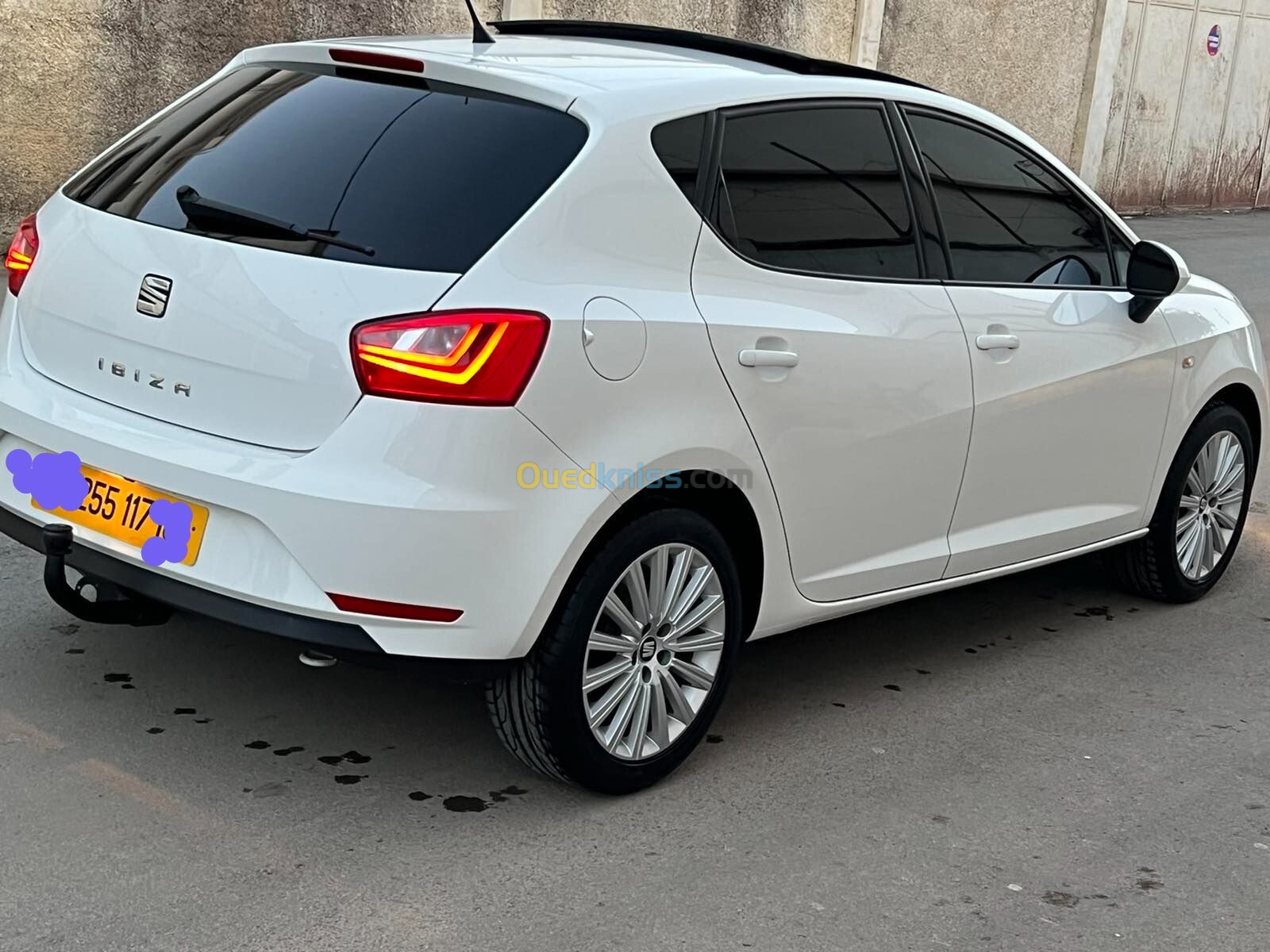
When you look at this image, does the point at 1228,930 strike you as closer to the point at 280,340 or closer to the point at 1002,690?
the point at 1002,690

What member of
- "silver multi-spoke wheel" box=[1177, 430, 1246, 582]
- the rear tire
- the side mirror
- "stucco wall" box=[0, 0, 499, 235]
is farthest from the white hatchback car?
"stucco wall" box=[0, 0, 499, 235]

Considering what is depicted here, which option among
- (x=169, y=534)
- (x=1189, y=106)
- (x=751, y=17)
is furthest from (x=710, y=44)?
(x=1189, y=106)

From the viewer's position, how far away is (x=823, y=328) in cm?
406

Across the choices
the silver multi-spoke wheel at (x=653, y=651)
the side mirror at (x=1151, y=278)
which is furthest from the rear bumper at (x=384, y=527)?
the side mirror at (x=1151, y=278)

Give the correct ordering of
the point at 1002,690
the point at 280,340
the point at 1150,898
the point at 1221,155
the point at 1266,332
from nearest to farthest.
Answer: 1. the point at 280,340
2. the point at 1150,898
3. the point at 1002,690
4. the point at 1266,332
5. the point at 1221,155

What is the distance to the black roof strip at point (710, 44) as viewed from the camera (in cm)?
446

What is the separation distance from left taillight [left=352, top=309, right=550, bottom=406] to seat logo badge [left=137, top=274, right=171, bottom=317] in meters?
0.53

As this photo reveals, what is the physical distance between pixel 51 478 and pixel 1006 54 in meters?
15.4

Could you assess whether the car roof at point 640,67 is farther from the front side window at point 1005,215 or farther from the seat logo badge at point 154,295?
the seat logo badge at point 154,295

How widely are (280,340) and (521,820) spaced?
123 centimetres

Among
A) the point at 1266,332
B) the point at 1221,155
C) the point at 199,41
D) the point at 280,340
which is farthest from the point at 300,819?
the point at 1221,155

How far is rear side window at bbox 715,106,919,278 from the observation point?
3996 mm

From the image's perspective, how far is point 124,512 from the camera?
11.9 feet

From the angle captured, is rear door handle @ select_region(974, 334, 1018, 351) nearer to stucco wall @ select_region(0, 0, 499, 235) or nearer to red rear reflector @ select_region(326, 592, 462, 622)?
red rear reflector @ select_region(326, 592, 462, 622)
